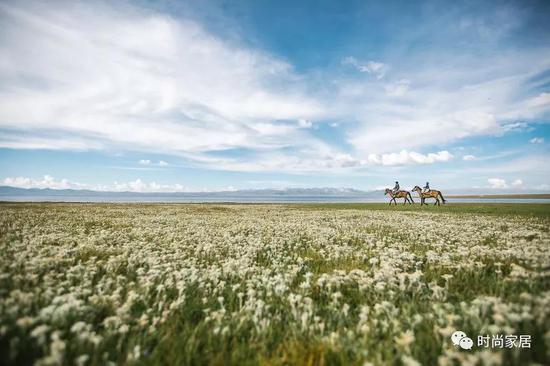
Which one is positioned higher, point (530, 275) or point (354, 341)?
point (530, 275)

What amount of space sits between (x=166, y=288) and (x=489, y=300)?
5.90m

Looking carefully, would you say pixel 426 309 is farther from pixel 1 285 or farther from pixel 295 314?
pixel 1 285

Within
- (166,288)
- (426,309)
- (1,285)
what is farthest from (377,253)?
(1,285)

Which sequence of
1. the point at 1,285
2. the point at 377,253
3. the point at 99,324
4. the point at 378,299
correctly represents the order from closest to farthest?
1. the point at 99,324
2. the point at 1,285
3. the point at 378,299
4. the point at 377,253

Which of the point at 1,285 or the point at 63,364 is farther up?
the point at 1,285

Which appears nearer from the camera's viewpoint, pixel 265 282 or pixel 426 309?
pixel 426 309

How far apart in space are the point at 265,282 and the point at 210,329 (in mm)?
2062

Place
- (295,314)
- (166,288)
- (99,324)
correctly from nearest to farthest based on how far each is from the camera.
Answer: (99,324)
(295,314)
(166,288)

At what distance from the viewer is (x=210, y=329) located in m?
4.46

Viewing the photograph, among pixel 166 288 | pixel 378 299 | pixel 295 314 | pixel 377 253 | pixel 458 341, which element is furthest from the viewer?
pixel 377 253

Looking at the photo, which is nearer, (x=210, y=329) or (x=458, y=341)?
(x=458, y=341)

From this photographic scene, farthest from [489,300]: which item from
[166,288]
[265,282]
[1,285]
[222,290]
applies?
[1,285]

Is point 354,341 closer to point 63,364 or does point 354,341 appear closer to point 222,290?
point 222,290

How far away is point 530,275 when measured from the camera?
6.03m
